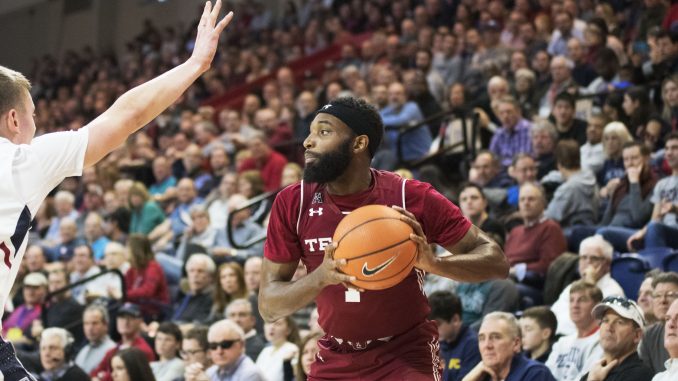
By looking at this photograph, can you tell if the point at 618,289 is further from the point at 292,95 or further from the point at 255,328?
the point at 292,95

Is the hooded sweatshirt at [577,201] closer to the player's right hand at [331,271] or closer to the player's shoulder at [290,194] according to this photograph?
the player's shoulder at [290,194]

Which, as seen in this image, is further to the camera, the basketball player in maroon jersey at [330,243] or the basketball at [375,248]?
the basketball player in maroon jersey at [330,243]

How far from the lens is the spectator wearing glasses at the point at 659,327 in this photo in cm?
704

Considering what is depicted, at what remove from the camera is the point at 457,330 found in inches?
314

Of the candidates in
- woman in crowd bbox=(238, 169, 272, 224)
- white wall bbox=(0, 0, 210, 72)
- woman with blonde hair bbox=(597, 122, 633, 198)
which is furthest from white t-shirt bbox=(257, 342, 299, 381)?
white wall bbox=(0, 0, 210, 72)

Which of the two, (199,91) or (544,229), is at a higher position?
(544,229)

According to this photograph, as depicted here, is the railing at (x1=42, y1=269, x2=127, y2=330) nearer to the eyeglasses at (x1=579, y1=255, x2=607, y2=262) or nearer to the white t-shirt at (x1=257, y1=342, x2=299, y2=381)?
the white t-shirt at (x1=257, y1=342, x2=299, y2=381)

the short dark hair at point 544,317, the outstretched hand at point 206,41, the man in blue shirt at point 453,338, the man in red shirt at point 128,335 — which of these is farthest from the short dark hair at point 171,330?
the outstretched hand at point 206,41

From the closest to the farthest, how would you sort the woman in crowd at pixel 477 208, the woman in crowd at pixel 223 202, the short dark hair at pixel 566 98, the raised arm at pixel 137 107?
the raised arm at pixel 137 107
the woman in crowd at pixel 477 208
the short dark hair at pixel 566 98
the woman in crowd at pixel 223 202

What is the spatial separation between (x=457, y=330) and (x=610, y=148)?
9.92ft

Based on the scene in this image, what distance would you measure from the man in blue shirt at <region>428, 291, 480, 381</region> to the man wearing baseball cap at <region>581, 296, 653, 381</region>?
1.17 metres

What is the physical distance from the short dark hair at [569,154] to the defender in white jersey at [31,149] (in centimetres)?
673

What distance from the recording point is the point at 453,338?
797cm

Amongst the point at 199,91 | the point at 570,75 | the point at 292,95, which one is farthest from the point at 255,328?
the point at 199,91
